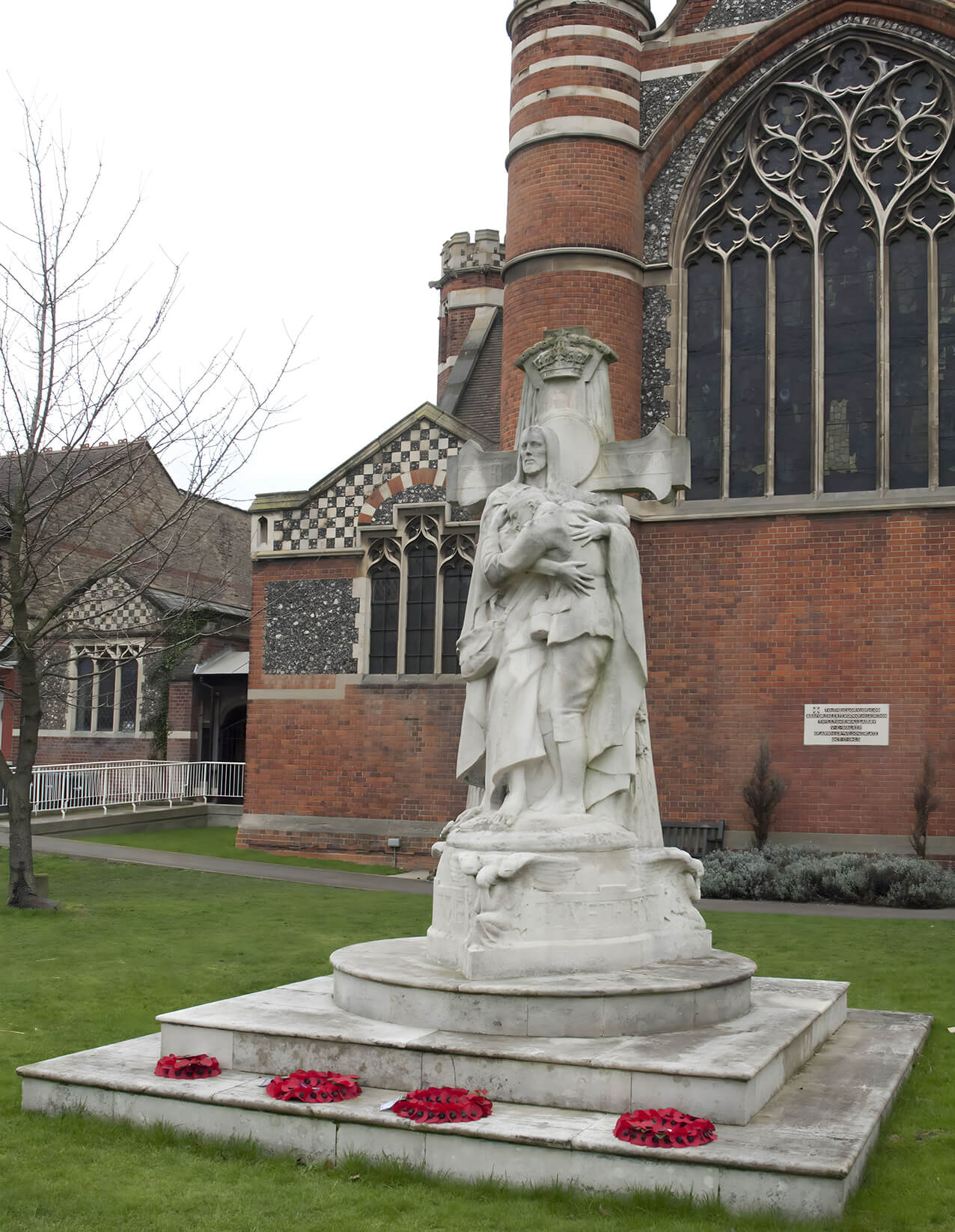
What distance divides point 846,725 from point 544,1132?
12.7 meters

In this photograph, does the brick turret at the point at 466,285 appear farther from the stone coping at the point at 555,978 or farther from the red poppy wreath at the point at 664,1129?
the red poppy wreath at the point at 664,1129

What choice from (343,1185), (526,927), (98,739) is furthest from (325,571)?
(343,1185)

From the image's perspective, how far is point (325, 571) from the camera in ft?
67.8

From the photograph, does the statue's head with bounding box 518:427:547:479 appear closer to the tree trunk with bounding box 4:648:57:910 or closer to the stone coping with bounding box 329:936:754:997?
the stone coping with bounding box 329:936:754:997

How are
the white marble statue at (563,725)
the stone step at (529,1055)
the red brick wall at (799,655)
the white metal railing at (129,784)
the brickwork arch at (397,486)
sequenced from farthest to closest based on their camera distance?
the white metal railing at (129,784)
the brickwork arch at (397,486)
the red brick wall at (799,655)
the white marble statue at (563,725)
the stone step at (529,1055)

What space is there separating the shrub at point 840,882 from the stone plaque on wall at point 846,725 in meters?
1.66

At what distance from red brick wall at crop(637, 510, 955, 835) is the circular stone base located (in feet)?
34.9

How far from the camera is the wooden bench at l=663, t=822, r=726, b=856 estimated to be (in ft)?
57.8

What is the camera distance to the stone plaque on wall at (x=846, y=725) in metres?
17.1

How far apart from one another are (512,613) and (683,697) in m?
10.7

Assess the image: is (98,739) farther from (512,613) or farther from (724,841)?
(512,613)

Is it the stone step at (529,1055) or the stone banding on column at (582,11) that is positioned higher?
the stone banding on column at (582,11)

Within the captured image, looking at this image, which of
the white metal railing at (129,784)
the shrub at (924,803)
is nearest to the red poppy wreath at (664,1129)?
the shrub at (924,803)

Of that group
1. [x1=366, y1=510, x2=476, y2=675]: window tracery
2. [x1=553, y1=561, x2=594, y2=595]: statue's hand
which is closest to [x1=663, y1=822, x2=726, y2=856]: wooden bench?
[x1=366, y1=510, x2=476, y2=675]: window tracery
